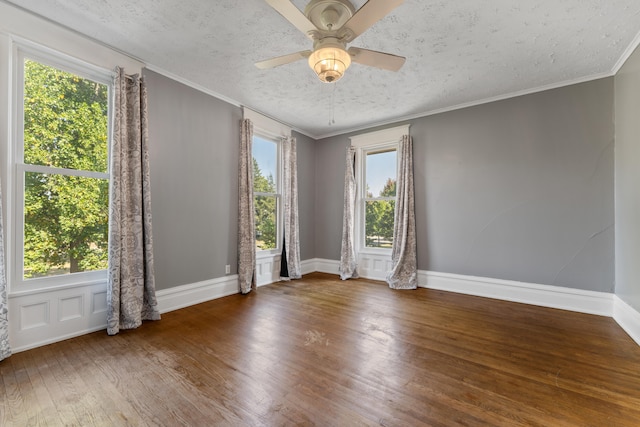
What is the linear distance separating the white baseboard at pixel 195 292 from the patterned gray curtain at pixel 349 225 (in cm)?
194

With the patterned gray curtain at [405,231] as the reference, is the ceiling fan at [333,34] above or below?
above

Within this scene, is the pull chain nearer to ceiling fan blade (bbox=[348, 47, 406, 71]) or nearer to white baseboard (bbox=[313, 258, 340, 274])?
ceiling fan blade (bbox=[348, 47, 406, 71])

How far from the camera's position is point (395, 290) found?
13.9 ft

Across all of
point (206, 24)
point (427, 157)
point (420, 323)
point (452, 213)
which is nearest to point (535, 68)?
point (427, 157)

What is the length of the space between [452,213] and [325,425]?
3.50 metres

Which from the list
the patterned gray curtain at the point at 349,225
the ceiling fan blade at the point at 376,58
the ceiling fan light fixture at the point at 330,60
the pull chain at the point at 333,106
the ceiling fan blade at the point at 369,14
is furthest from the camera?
the patterned gray curtain at the point at 349,225

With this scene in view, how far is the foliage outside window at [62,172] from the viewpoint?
234cm

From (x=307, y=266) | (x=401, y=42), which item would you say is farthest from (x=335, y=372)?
(x=307, y=266)

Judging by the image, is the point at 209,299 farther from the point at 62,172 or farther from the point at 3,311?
the point at 62,172

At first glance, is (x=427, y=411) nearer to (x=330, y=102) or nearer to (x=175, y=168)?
(x=175, y=168)

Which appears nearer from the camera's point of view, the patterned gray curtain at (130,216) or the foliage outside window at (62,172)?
the foliage outside window at (62,172)

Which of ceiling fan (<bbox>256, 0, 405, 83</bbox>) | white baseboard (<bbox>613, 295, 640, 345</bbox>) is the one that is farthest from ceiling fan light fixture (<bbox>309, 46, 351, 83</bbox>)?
white baseboard (<bbox>613, 295, 640, 345</bbox>)

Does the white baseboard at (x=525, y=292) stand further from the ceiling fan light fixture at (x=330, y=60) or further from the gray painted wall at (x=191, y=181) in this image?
the ceiling fan light fixture at (x=330, y=60)

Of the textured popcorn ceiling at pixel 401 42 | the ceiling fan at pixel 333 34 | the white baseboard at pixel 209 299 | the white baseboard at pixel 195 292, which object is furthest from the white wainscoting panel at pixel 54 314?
the ceiling fan at pixel 333 34
